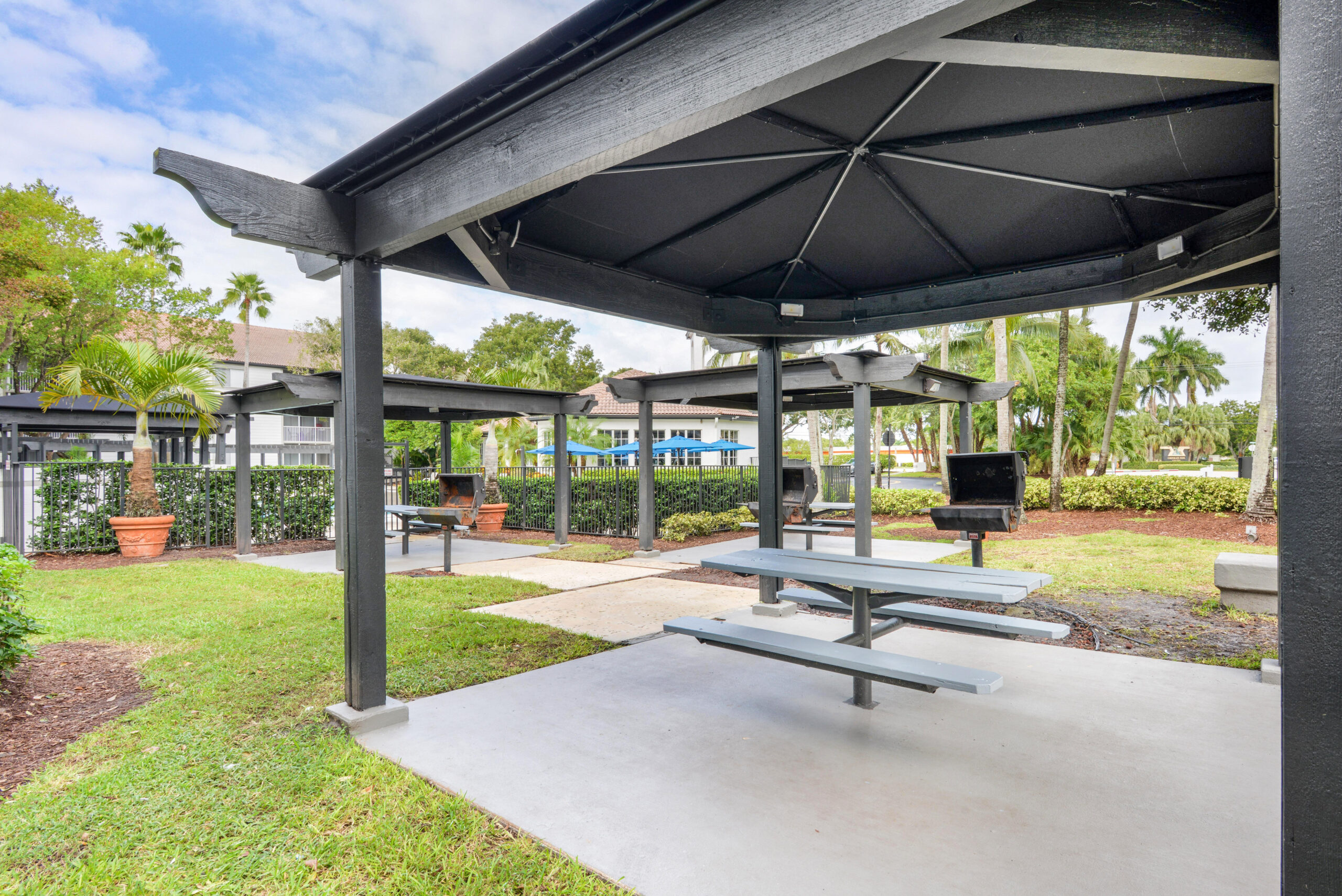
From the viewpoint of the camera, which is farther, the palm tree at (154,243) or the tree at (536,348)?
the tree at (536,348)

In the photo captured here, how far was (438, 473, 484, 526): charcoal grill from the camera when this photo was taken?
9.63 meters

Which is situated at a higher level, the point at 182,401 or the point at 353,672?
the point at 182,401

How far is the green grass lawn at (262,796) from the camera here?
2.30m

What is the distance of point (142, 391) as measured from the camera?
396 inches

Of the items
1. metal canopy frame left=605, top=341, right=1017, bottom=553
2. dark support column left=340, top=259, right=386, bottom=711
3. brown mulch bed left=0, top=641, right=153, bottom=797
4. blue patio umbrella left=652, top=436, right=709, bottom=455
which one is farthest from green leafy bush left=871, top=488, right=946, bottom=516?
brown mulch bed left=0, top=641, right=153, bottom=797

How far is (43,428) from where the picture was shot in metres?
13.5

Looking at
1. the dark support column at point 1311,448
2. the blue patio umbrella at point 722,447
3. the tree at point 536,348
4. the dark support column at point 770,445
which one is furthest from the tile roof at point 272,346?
the dark support column at point 1311,448

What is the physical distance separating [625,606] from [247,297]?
30.3 metres

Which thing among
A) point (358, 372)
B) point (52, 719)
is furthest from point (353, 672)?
point (52, 719)

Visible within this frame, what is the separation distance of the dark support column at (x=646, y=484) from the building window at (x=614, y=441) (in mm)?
16877

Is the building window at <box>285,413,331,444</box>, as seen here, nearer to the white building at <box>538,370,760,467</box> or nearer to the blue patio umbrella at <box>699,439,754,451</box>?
the white building at <box>538,370,760,467</box>

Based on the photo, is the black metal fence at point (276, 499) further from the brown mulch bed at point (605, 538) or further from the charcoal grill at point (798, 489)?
the charcoal grill at point (798, 489)

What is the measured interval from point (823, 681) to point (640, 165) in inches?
127

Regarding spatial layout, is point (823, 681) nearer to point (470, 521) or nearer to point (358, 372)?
point (358, 372)
